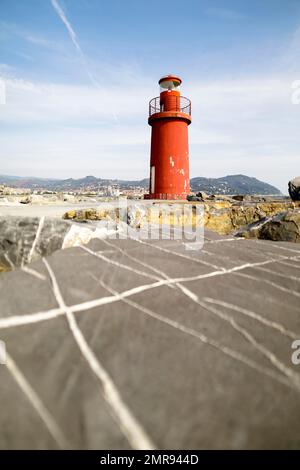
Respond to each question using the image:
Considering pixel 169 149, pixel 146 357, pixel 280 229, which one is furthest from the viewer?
pixel 169 149

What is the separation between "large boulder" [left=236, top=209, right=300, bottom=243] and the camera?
12.2 ft

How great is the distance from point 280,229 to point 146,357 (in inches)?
126

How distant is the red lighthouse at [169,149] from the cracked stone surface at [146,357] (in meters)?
12.2

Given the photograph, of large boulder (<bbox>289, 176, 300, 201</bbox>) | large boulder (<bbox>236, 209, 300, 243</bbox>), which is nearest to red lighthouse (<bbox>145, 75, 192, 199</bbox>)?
large boulder (<bbox>289, 176, 300, 201</bbox>)

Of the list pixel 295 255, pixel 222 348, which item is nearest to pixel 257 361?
pixel 222 348

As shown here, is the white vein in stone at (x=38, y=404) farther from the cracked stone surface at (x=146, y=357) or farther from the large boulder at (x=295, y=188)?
the large boulder at (x=295, y=188)

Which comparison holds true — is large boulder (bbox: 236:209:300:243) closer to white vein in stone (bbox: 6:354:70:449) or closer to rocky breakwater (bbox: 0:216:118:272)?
rocky breakwater (bbox: 0:216:118:272)

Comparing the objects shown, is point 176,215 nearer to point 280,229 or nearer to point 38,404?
point 280,229

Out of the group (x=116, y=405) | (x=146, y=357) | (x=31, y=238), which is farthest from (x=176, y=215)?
(x=116, y=405)

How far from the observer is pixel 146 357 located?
51.1 inches

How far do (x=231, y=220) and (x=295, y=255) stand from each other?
→ 10.9 ft

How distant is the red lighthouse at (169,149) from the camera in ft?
46.1

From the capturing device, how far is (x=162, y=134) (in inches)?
555

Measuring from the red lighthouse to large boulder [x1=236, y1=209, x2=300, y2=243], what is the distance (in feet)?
33.1
